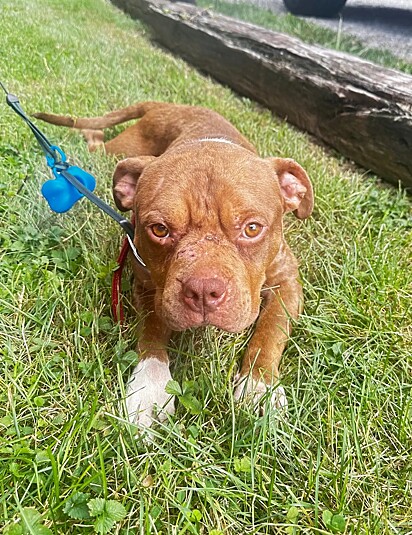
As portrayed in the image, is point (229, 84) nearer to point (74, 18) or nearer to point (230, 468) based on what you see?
point (74, 18)

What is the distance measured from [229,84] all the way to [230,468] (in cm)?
678

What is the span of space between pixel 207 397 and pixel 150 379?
0.31m

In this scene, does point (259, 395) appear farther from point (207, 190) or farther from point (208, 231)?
point (207, 190)

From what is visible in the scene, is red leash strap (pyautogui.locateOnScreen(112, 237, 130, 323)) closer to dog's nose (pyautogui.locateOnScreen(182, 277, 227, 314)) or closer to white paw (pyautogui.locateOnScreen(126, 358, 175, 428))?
white paw (pyautogui.locateOnScreen(126, 358, 175, 428))

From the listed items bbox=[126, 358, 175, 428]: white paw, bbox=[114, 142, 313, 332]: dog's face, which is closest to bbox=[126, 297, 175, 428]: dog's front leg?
bbox=[126, 358, 175, 428]: white paw

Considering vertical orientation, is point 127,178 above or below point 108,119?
above

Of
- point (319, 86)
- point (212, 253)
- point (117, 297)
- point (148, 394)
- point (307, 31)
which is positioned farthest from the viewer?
point (307, 31)

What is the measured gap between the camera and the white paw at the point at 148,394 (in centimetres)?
242

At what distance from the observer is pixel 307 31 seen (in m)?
7.26

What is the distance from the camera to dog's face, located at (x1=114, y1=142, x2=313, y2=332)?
92.0 inches

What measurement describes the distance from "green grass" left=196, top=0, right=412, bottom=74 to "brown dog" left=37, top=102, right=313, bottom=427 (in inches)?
142

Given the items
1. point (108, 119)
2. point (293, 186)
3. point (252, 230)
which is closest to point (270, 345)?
point (252, 230)

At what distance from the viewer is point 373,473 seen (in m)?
2.21

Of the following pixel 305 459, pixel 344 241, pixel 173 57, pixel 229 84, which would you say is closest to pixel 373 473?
pixel 305 459
